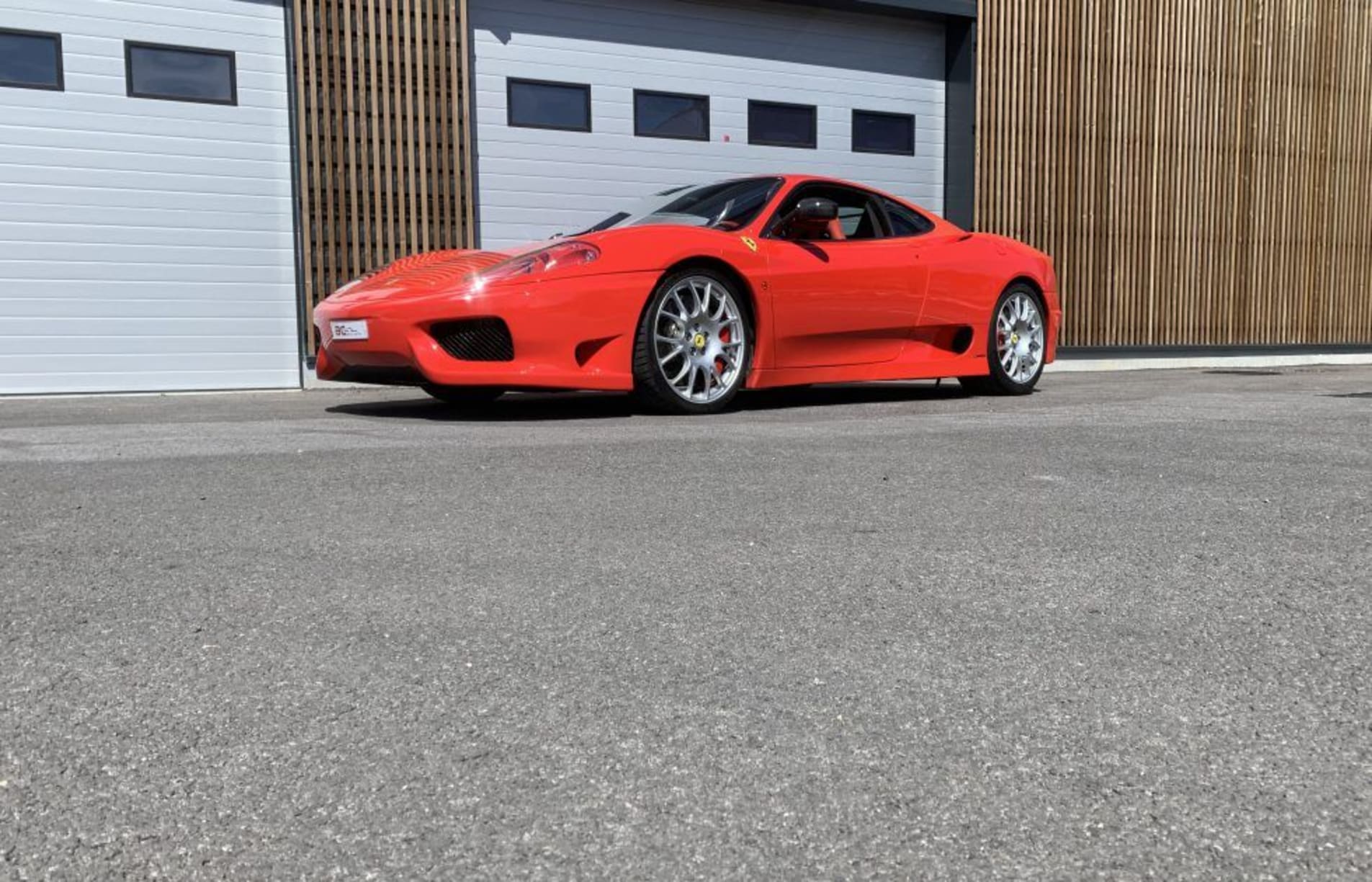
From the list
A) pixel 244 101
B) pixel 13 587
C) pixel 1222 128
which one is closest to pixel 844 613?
pixel 13 587

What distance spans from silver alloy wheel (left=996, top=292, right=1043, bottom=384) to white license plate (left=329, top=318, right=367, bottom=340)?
13.5 ft

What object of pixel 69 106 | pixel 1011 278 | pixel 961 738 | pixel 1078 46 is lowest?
pixel 961 738

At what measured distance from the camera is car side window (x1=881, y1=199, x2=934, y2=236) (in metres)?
7.44

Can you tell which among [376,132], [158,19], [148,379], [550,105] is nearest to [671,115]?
[550,105]

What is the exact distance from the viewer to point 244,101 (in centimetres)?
1002

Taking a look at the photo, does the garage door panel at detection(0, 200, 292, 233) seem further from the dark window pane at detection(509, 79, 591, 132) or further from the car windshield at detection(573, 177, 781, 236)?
the car windshield at detection(573, 177, 781, 236)

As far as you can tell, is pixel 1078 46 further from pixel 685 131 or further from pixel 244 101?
pixel 244 101

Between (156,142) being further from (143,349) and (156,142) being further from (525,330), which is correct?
(525,330)

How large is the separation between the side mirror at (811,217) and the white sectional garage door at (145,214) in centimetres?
523

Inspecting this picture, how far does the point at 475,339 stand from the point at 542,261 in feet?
1.68

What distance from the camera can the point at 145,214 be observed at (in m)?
9.80

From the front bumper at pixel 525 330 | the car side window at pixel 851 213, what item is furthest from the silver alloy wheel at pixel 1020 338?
the front bumper at pixel 525 330

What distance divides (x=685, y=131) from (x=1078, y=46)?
5.13 metres

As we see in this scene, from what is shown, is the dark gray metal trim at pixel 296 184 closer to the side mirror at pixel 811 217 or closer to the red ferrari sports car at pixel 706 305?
the red ferrari sports car at pixel 706 305
